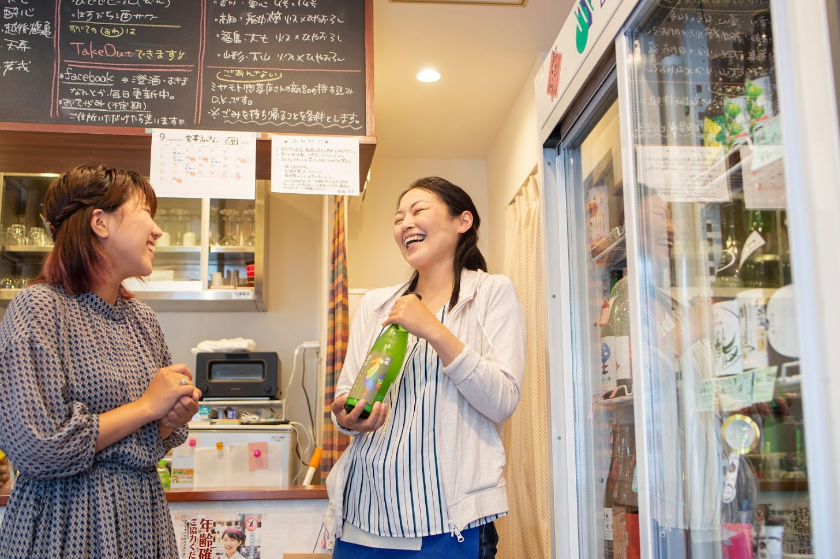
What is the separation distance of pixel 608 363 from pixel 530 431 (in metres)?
1.88

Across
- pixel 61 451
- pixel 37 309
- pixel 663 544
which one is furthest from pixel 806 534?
pixel 37 309

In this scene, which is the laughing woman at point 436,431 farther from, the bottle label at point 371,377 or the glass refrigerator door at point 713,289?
the glass refrigerator door at point 713,289

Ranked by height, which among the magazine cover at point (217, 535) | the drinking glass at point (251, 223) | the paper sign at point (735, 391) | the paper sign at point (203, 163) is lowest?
the magazine cover at point (217, 535)

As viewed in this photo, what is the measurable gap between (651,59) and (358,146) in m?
1.44

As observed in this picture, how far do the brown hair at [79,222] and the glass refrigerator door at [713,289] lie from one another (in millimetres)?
1052

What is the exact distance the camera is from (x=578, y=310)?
181 cm

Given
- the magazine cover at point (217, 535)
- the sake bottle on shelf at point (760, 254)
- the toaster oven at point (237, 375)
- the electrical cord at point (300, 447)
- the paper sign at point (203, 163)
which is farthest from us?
the electrical cord at point (300, 447)

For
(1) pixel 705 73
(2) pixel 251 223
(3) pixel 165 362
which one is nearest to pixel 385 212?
(2) pixel 251 223

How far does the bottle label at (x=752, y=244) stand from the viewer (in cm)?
105

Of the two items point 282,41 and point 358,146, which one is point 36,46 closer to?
point 282,41

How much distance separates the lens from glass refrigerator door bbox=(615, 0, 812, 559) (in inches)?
39.9

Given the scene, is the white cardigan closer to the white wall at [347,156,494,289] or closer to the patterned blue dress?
the patterned blue dress

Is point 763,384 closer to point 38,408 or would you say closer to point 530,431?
point 38,408

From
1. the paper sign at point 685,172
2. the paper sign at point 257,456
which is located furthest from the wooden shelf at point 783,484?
the paper sign at point 257,456
